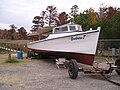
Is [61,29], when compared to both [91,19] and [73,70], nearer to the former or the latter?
[73,70]

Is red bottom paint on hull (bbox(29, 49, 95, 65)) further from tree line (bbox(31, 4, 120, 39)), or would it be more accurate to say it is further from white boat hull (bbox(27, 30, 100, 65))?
tree line (bbox(31, 4, 120, 39))

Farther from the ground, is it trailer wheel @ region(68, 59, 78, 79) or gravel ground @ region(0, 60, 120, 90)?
trailer wheel @ region(68, 59, 78, 79)

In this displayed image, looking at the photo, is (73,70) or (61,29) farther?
(61,29)

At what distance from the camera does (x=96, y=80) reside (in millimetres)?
9219

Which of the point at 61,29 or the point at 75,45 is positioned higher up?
the point at 61,29

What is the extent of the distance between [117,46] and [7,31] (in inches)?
2119

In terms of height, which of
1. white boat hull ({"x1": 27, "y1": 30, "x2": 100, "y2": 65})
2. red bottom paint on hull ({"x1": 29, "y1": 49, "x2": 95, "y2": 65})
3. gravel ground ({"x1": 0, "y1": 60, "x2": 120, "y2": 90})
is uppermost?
white boat hull ({"x1": 27, "y1": 30, "x2": 100, "y2": 65})

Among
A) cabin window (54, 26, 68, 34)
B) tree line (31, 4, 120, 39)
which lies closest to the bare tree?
tree line (31, 4, 120, 39)

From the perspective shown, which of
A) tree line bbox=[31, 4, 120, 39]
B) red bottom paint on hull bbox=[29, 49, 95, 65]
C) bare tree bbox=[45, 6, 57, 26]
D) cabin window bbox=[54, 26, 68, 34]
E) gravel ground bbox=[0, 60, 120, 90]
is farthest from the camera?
bare tree bbox=[45, 6, 57, 26]

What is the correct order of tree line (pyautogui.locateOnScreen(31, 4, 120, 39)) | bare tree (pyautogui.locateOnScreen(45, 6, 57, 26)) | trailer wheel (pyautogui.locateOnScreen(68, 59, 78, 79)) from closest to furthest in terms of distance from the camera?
trailer wheel (pyautogui.locateOnScreen(68, 59, 78, 79)) < tree line (pyautogui.locateOnScreen(31, 4, 120, 39)) < bare tree (pyautogui.locateOnScreen(45, 6, 57, 26))

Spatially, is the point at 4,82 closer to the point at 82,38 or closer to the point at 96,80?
the point at 96,80

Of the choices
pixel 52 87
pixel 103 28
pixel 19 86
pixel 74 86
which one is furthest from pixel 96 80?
pixel 103 28

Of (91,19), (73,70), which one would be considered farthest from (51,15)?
(73,70)

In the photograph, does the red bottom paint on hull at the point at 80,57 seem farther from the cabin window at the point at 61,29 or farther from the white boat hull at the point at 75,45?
the cabin window at the point at 61,29
